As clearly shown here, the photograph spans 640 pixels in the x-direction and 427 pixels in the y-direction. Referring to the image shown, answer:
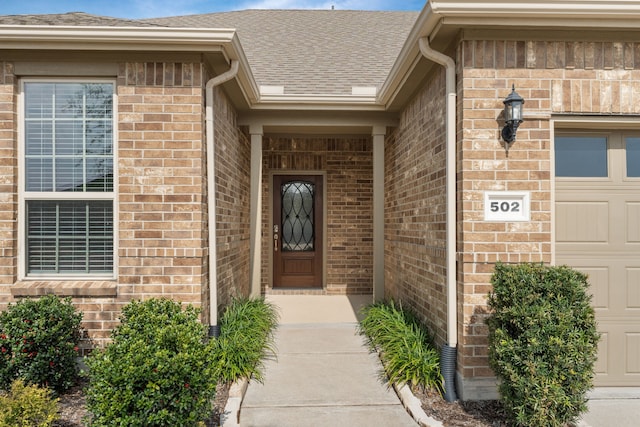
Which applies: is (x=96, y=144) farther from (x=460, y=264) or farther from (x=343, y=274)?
(x=343, y=274)

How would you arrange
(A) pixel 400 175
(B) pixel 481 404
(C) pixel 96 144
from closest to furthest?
(B) pixel 481 404, (C) pixel 96 144, (A) pixel 400 175

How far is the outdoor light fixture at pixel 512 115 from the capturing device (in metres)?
3.34

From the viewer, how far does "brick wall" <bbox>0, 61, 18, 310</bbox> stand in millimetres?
3879

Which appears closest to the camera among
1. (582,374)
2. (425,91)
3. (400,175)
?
(582,374)

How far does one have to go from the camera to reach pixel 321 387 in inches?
149

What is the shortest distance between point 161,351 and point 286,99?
3.88 meters

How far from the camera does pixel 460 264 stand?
138 inches

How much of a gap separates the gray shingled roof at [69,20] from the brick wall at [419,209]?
2.82m

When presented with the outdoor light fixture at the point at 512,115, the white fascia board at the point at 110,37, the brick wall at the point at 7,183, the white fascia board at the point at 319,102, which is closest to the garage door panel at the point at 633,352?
the outdoor light fixture at the point at 512,115

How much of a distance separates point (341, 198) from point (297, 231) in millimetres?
1010

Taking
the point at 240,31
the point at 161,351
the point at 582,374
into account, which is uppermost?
the point at 240,31

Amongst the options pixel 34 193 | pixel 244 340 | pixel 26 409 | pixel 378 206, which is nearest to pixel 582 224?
pixel 378 206

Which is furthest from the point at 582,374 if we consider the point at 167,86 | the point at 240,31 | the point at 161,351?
the point at 240,31

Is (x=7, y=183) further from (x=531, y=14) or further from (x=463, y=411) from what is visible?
(x=531, y=14)
